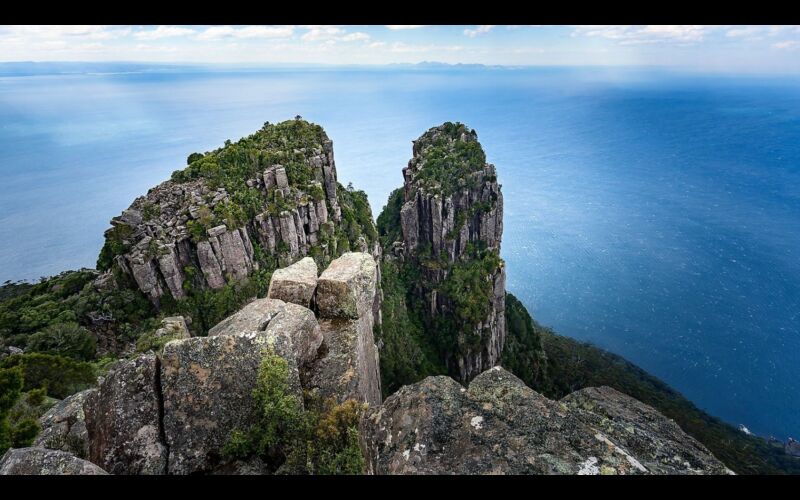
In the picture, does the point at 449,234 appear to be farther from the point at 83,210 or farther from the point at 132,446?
the point at 83,210

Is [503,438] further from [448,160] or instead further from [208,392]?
[448,160]

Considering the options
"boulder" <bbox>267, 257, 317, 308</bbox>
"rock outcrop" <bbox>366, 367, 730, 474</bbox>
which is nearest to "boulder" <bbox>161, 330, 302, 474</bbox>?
"rock outcrop" <bbox>366, 367, 730, 474</bbox>

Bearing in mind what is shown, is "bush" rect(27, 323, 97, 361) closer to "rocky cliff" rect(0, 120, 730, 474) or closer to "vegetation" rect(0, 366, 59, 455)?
"rocky cliff" rect(0, 120, 730, 474)

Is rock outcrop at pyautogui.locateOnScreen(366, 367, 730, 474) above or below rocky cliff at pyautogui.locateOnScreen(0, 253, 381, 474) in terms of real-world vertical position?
below

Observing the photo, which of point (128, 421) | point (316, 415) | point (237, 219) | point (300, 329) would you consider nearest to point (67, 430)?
point (128, 421)

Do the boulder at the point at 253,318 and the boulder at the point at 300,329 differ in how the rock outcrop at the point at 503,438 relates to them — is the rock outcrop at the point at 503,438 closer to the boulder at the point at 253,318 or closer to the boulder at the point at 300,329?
the boulder at the point at 300,329

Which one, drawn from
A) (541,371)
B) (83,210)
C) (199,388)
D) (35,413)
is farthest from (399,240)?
(83,210)

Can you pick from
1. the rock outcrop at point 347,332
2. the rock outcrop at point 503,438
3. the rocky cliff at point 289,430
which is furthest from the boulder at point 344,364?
the rock outcrop at point 503,438
